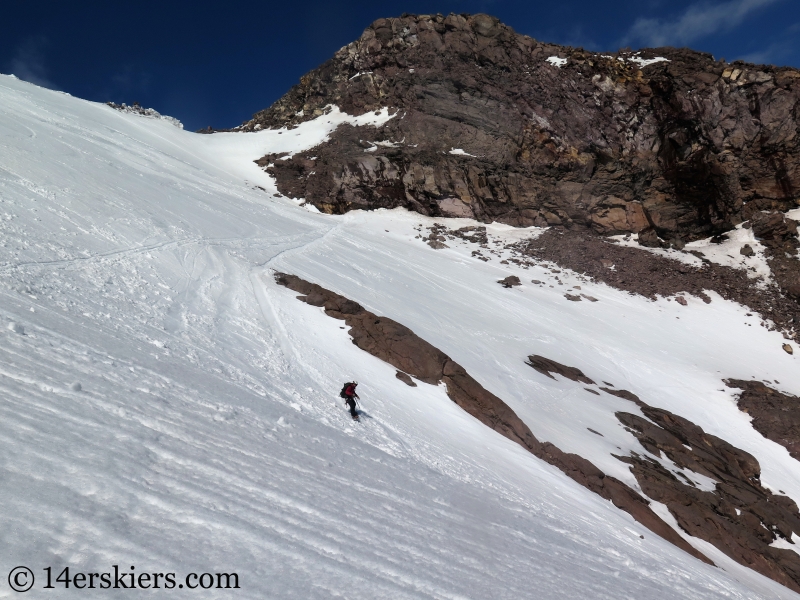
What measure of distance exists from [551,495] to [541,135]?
142ft

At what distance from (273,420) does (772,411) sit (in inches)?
886

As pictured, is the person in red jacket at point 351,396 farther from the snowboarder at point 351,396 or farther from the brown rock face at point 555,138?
the brown rock face at point 555,138

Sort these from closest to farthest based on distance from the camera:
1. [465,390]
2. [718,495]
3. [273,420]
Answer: [273,420]
[718,495]
[465,390]

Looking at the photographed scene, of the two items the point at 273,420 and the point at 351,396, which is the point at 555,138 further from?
the point at 273,420

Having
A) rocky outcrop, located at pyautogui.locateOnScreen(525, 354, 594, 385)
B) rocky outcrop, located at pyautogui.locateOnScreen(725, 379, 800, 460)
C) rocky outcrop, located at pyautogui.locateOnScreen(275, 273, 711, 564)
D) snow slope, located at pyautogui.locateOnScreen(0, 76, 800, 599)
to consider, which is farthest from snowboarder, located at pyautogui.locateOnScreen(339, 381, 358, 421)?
rocky outcrop, located at pyautogui.locateOnScreen(725, 379, 800, 460)

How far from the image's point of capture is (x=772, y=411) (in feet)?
64.0

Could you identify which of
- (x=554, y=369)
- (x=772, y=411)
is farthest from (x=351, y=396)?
(x=772, y=411)

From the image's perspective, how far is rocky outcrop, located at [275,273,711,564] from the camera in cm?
1079

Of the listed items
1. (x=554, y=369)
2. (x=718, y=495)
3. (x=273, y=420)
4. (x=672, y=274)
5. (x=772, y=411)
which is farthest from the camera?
(x=672, y=274)

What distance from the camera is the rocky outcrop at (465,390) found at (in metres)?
10.8

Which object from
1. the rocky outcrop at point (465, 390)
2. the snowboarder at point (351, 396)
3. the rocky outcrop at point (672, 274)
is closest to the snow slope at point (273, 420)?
the snowboarder at point (351, 396)

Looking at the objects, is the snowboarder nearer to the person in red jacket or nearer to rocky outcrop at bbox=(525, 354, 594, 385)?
the person in red jacket

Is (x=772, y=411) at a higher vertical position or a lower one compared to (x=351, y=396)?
higher

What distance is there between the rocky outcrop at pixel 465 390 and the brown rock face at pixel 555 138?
89.2 feet
